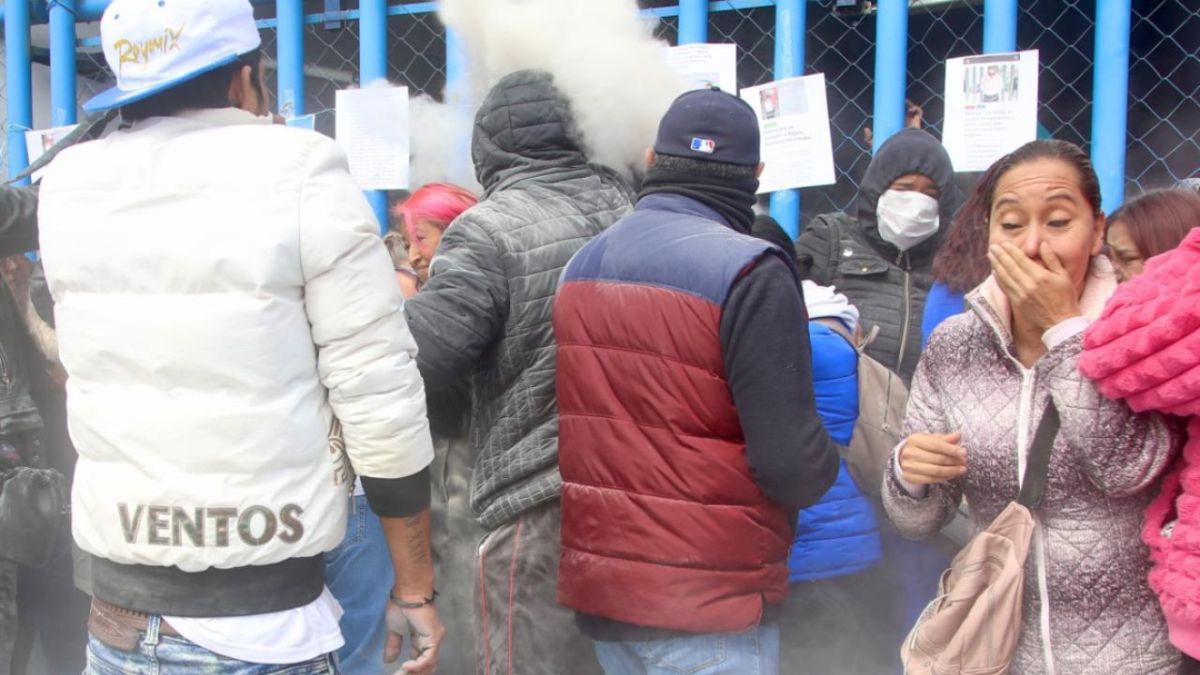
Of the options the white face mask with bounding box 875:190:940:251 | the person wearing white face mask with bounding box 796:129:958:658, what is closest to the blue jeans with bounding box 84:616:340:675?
the person wearing white face mask with bounding box 796:129:958:658

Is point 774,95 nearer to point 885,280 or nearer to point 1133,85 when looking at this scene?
point 885,280

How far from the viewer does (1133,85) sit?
412 centimetres

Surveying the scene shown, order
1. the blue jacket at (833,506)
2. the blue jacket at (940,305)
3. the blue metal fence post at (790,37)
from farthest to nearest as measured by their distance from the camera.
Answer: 1. the blue metal fence post at (790,37)
2. the blue jacket at (940,305)
3. the blue jacket at (833,506)

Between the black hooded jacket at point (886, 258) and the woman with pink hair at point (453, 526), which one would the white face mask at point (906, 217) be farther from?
the woman with pink hair at point (453, 526)

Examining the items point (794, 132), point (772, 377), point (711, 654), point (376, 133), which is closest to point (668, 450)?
point (772, 377)

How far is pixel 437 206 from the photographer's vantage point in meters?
3.07

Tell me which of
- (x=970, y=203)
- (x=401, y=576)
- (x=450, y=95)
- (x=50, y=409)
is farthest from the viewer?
(x=450, y=95)

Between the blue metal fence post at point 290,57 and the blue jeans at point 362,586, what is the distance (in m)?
2.10

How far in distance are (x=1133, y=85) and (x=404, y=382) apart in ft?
12.0

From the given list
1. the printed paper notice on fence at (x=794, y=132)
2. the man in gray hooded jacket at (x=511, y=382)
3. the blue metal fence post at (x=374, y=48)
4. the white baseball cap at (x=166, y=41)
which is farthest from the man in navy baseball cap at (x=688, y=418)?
the blue metal fence post at (x=374, y=48)

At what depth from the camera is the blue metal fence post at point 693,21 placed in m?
3.61

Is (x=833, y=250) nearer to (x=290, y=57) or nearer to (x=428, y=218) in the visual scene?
(x=428, y=218)

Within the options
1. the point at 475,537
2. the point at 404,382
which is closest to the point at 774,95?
the point at 475,537

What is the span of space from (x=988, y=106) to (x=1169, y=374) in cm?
195
